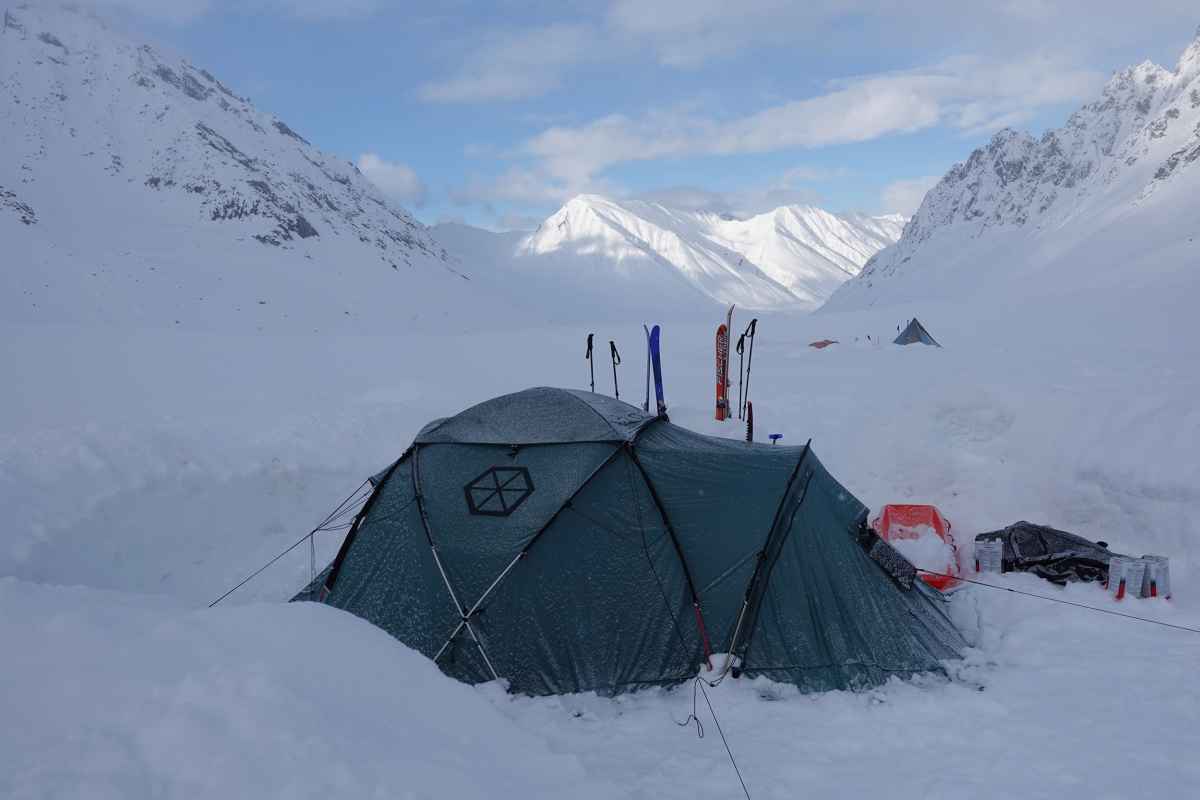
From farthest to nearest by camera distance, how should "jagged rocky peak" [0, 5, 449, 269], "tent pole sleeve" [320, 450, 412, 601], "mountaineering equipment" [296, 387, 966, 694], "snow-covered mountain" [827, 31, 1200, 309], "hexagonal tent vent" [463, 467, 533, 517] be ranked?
"jagged rocky peak" [0, 5, 449, 269], "snow-covered mountain" [827, 31, 1200, 309], "tent pole sleeve" [320, 450, 412, 601], "hexagonal tent vent" [463, 467, 533, 517], "mountaineering equipment" [296, 387, 966, 694]

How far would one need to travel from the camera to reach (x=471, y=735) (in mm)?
3537

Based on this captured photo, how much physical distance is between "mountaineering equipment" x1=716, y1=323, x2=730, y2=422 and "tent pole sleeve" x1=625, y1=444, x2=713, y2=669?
6452 mm

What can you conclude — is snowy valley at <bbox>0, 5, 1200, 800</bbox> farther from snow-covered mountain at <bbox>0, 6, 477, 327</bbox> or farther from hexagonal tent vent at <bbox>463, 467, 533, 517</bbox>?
snow-covered mountain at <bbox>0, 6, 477, 327</bbox>

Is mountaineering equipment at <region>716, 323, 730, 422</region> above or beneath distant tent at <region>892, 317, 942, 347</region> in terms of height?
beneath

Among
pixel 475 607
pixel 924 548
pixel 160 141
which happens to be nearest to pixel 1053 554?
pixel 924 548

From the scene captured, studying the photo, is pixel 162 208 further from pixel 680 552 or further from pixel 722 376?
pixel 680 552

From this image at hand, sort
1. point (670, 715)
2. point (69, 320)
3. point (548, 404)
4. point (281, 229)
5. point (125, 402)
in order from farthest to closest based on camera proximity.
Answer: point (281, 229)
point (69, 320)
point (125, 402)
point (548, 404)
point (670, 715)

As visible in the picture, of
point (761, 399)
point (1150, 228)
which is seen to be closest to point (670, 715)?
point (761, 399)

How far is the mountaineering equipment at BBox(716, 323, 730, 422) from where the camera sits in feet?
40.2

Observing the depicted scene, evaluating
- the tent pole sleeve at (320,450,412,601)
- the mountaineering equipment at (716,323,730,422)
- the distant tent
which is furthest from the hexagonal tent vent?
the distant tent

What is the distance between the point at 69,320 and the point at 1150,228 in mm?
88069

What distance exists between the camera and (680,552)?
5543 millimetres

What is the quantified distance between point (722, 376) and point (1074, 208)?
108096 millimetres

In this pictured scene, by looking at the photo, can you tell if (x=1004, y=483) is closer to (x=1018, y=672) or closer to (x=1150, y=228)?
(x=1018, y=672)
